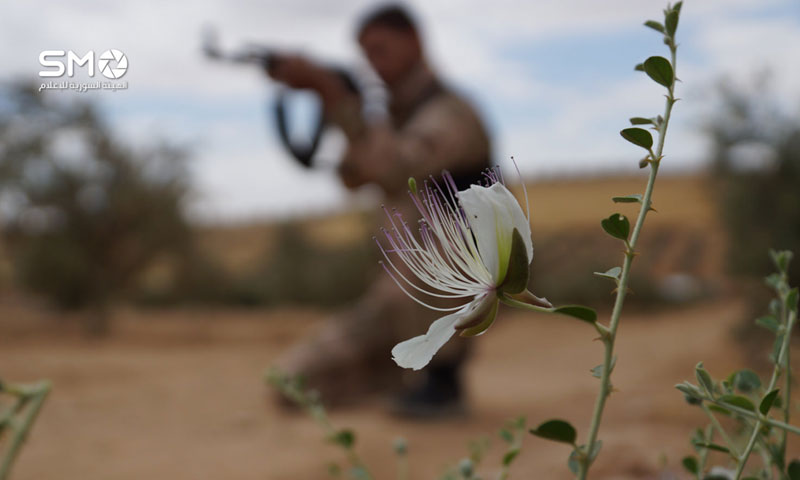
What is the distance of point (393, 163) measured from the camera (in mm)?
4375

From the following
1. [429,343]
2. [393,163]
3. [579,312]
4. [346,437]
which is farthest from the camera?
[393,163]

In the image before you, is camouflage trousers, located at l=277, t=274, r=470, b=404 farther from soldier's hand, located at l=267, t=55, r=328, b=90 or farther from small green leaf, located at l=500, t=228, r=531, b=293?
small green leaf, located at l=500, t=228, r=531, b=293

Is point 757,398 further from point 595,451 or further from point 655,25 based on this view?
point 655,25

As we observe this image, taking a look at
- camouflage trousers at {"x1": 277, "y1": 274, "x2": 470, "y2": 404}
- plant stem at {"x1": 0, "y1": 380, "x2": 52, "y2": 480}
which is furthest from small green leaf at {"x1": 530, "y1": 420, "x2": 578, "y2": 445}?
camouflage trousers at {"x1": 277, "y1": 274, "x2": 470, "y2": 404}

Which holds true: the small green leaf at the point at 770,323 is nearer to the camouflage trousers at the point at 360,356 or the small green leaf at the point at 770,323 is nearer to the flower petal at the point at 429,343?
the flower petal at the point at 429,343

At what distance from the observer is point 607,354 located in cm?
74

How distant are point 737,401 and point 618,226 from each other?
0.73ft

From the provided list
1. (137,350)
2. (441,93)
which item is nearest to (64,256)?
A: (137,350)

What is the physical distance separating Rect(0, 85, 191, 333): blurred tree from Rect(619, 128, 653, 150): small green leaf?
917 centimetres

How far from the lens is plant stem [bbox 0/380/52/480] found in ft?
2.95

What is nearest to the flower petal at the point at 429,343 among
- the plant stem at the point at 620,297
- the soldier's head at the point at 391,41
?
the plant stem at the point at 620,297

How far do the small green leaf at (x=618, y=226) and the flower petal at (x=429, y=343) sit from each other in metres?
0.15

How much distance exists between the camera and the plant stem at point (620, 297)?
0.73 metres

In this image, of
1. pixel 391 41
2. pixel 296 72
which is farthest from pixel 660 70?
pixel 391 41
